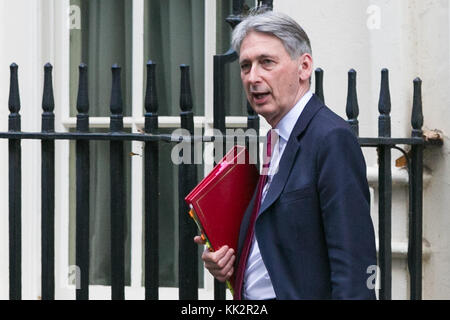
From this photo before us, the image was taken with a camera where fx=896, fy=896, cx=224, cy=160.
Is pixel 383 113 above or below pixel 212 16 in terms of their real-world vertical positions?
below

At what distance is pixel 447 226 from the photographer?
14.4 ft

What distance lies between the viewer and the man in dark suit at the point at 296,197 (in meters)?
2.52

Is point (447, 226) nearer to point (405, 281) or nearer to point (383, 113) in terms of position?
point (405, 281)

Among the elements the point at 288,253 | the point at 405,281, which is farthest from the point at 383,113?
the point at 288,253

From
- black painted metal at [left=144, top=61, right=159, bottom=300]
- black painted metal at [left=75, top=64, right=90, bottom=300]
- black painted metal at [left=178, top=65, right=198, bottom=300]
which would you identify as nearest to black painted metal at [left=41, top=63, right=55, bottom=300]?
black painted metal at [left=75, top=64, right=90, bottom=300]

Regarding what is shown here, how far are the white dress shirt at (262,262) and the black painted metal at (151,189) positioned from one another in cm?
104

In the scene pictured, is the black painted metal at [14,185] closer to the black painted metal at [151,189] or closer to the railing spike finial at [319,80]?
the black painted metal at [151,189]

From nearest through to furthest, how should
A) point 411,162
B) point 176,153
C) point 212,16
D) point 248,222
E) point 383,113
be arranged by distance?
point 248,222 < point 176,153 < point 383,113 < point 411,162 < point 212,16

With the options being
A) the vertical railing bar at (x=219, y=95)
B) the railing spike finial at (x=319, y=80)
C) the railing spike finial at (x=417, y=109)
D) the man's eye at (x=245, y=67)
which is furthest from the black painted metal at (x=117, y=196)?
the railing spike finial at (x=417, y=109)

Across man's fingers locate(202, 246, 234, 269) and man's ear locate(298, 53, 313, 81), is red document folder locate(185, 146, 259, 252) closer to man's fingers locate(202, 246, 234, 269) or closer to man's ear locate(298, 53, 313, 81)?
Result: man's fingers locate(202, 246, 234, 269)

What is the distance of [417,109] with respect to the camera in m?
4.17

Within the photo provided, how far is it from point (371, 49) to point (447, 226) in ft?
3.15

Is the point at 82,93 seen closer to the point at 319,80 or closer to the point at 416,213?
the point at 319,80

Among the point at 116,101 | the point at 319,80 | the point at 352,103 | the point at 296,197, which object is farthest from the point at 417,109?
the point at 296,197
